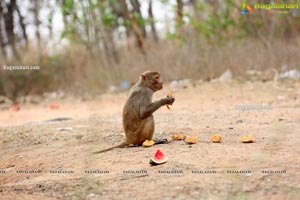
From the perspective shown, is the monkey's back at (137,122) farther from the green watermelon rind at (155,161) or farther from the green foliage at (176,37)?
the green foliage at (176,37)

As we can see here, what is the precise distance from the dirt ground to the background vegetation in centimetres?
396

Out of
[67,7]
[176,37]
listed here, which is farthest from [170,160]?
[67,7]

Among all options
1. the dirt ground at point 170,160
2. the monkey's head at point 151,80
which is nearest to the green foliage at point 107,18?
the dirt ground at point 170,160

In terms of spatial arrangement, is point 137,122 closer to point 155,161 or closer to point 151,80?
point 151,80

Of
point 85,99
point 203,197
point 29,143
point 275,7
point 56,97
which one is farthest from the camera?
point 56,97

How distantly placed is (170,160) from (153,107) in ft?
3.86

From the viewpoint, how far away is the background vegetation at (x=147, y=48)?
1373cm

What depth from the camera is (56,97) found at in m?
17.7

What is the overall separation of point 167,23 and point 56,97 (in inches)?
185

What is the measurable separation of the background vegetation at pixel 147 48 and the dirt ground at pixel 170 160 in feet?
13.0

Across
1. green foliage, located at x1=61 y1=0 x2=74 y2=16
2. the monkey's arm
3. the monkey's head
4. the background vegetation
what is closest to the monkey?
the monkey's arm

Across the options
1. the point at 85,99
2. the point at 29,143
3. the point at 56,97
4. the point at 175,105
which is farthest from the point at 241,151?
the point at 56,97

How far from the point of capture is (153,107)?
6133mm

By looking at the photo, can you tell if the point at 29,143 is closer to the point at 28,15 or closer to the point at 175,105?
the point at 175,105
